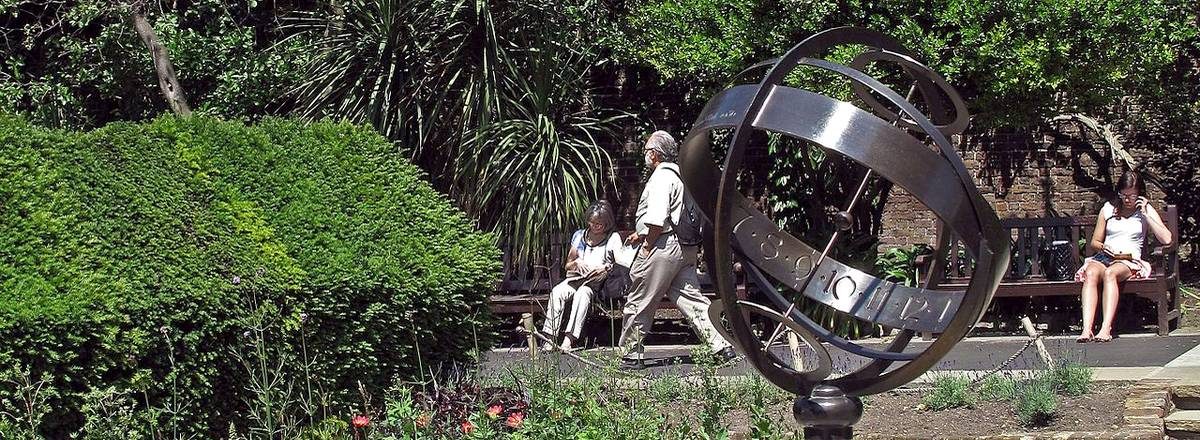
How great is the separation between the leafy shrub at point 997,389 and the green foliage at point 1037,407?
8.9 inches

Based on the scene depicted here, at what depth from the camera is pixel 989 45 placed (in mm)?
9656

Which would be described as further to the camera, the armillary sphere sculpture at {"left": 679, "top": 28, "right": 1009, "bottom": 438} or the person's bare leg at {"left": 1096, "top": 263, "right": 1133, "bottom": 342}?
the person's bare leg at {"left": 1096, "top": 263, "right": 1133, "bottom": 342}

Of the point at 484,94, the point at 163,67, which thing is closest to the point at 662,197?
the point at 484,94

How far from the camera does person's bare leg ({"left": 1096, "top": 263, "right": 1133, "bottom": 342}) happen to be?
29.5ft

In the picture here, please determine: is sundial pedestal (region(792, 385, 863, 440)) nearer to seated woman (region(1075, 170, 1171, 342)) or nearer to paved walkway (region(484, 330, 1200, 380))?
paved walkway (region(484, 330, 1200, 380))

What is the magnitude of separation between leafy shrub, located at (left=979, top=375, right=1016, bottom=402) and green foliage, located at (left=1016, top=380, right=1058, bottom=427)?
23 centimetres

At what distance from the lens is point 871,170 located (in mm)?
3641

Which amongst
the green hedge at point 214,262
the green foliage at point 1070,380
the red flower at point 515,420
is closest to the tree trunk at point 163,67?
the green hedge at point 214,262

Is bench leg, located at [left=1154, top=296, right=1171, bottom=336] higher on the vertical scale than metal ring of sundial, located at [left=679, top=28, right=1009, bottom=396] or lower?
lower

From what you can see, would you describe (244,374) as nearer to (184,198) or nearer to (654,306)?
(184,198)

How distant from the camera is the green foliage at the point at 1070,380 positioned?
6.07 meters

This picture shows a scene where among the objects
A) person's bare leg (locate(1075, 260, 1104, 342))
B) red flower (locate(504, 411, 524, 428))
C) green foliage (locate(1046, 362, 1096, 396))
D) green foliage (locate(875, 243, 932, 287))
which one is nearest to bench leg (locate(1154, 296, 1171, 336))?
person's bare leg (locate(1075, 260, 1104, 342))

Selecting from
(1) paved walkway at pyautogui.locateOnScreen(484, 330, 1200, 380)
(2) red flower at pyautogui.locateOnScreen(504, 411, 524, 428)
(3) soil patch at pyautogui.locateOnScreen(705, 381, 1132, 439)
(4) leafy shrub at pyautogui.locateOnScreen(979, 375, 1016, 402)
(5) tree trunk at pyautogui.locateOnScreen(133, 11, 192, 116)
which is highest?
(5) tree trunk at pyautogui.locateOnScreen(133, 11, 192, 116)

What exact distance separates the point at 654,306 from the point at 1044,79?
360 cm
